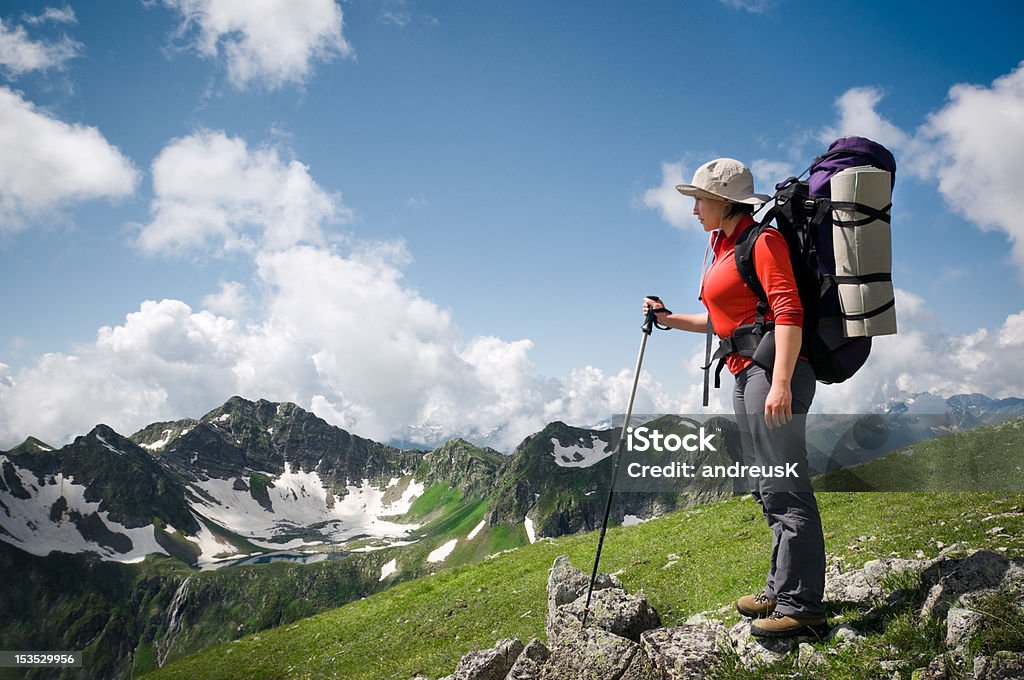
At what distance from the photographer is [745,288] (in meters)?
5.93

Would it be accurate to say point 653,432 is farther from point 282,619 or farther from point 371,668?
point 282,619

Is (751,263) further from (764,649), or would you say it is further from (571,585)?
(571,585)

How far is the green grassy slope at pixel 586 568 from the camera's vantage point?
11.2 m

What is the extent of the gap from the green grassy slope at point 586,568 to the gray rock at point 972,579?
3550 mm

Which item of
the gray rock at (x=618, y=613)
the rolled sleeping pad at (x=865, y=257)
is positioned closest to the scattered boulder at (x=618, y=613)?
the gray rock at (x=618, y=613)

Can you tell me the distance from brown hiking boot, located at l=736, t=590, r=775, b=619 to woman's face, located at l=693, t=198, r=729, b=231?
14.0ft

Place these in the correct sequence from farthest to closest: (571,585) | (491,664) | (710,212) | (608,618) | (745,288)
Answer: (571,585) < (491,664) < (608,618) < (710,212) < (745,288)

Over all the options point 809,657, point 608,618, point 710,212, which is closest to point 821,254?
point 710,212

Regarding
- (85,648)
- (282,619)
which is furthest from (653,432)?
(85,648)

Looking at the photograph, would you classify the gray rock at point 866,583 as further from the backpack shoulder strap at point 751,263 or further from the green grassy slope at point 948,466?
the green grassy slope at point 948,466

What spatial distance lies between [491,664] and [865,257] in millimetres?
7518

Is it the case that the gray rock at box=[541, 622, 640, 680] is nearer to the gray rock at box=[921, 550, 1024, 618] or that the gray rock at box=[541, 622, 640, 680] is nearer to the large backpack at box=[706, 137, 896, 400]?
the gray rock at box=[921, 550, 1024, 618]

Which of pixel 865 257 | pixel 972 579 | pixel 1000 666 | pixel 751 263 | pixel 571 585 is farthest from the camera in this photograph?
pixel 571 585

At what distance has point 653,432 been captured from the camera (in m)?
8.50
